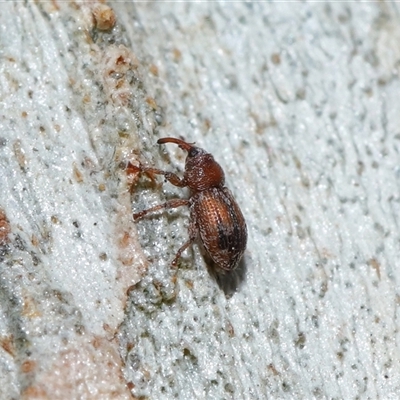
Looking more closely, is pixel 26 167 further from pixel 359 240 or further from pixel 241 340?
pixel 359 240

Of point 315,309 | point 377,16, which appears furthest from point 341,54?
point 315,309

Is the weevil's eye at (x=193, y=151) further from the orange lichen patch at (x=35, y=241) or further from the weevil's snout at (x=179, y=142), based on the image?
the orange lichen patch at (x=35, y=241)

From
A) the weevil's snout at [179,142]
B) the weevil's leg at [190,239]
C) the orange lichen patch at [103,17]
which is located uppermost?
the orange lichen patch at [103,17]

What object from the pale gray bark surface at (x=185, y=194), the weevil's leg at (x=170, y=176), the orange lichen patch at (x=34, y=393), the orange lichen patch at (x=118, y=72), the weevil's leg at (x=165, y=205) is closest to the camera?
the orange lichen patch at (x=34, y=393)

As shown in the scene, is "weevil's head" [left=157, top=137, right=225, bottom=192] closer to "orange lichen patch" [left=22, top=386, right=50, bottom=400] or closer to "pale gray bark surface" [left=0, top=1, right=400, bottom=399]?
"pale gray bark surface" [left=0, top=1, right=400, bottom=399]

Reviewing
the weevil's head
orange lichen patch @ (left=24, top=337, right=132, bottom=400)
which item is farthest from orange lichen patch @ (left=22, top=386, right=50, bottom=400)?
the weevil's head

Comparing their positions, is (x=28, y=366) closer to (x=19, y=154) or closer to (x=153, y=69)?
(x=19, y=154)

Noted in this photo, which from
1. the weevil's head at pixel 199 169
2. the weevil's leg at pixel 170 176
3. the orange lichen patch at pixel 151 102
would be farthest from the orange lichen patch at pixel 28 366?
the orange lichen patch at pixel 151 102
